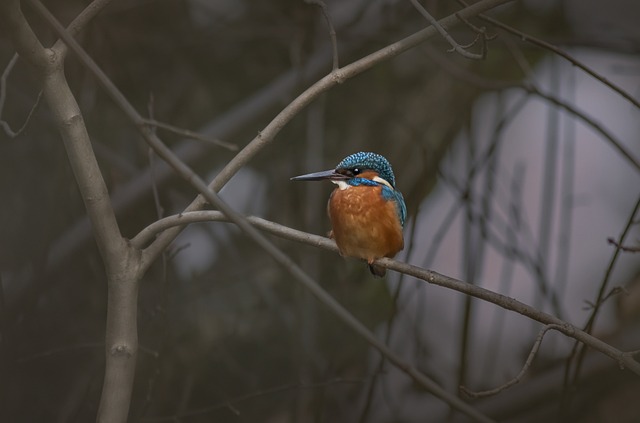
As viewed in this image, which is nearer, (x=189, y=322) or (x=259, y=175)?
(x=189, y=322)

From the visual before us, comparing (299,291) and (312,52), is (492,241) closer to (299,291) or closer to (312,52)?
(299,291)

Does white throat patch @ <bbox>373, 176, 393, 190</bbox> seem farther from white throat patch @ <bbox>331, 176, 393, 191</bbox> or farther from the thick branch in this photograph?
the thick branch

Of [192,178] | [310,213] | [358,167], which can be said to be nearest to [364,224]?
[358,167]

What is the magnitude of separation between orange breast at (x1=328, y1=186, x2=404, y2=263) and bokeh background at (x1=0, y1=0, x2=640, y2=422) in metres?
0.25

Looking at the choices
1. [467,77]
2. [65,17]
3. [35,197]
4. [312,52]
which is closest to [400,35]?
[312,52]

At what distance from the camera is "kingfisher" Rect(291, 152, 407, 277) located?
5.25 ft

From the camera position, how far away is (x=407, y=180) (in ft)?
11.3

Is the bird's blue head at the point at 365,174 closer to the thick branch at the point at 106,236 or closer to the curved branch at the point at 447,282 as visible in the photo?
the curved branch at the point at 447,282

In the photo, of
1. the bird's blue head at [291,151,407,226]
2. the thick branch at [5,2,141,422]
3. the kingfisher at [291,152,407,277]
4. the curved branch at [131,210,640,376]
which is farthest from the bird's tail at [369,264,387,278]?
the thick branch at [5,2,141,422]

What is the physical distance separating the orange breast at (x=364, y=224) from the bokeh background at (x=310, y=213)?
10.0 inches

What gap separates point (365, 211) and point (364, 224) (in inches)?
1.0

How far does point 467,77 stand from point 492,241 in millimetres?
468

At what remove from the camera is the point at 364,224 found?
64.0 inches

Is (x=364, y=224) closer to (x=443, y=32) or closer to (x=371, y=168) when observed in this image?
(x=371, y=168)
